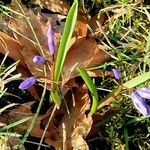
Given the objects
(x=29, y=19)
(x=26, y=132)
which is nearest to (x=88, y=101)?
Result: (x=26, y=132)

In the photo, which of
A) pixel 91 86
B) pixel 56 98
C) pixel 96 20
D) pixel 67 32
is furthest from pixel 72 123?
pixel 96 20

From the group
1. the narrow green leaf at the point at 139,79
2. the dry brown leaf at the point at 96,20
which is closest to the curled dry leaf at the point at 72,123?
the narrow green leaf at the point at 139,79

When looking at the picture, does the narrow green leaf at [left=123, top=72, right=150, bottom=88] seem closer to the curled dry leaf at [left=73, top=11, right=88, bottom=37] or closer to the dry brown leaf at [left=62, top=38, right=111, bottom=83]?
the dry brown leaf at [left=62, top=38, right=111, bottom=83]

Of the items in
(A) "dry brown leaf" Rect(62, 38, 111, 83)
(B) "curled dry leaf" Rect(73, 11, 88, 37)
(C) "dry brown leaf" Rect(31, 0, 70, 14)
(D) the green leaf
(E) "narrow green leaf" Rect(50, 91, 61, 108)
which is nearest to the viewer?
(D) the green leaf

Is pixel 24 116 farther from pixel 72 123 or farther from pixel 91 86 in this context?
pixel 91 86

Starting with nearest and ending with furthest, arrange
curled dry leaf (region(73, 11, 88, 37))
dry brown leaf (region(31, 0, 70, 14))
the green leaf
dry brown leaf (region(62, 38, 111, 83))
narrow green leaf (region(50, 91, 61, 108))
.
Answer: the green leaf → narrow green leaf (region(50, 91, 61, 108)) → dry brown leaf (region(62, 38, 111, 83)) → curled dry leaf (region(73, 11, 88, 37)) → dry brown leaf (region(31, 0, 70, 14))

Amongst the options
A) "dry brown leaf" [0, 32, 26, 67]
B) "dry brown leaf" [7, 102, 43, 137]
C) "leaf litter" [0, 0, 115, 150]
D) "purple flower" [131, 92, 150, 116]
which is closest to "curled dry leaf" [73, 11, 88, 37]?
"leaf litter" [0, 0, 115, 150]

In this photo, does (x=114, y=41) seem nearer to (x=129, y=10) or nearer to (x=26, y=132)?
(x=129, y=10)
